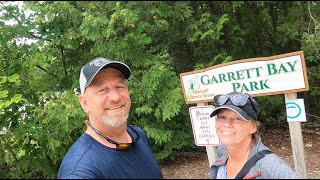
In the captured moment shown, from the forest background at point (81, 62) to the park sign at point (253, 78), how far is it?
5.02 ft

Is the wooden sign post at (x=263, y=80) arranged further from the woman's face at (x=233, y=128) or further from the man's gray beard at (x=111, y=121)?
the man's gray beard at (x=111, y=121)

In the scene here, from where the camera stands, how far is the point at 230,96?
2.15 metres

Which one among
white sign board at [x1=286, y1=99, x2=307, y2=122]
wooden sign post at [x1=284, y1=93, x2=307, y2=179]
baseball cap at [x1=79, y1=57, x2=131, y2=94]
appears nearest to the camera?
baseball cap at [x1=79, y1=57, x2=131, y2=94]

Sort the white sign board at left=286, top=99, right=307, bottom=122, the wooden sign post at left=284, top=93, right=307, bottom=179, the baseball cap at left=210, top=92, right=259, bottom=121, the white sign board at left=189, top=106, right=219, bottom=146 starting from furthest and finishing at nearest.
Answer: the white sign board at left=189, top=106, right=219, bottom=146 → the wooden sign post at left=284, top=93, right=307, bottom=179 → the white sign board at left=286, top=99, right=307, bottom=122 → the baseball cap at left=210, top=92, right=259, bottom=121

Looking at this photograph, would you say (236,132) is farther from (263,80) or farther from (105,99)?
(263,80)

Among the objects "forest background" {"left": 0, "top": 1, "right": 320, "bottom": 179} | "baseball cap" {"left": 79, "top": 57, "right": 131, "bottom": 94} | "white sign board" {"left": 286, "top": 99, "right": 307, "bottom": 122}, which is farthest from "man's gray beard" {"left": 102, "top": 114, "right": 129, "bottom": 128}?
"forest background" {"left": 0, "top": 1, "right": 320, "bottom": 179}

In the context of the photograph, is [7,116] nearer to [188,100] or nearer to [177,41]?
[188,100]

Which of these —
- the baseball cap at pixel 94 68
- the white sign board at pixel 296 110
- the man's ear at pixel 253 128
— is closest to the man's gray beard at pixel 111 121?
the baseball cap at pixel 94 68

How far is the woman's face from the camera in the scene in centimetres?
212

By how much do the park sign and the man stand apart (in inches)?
75.5

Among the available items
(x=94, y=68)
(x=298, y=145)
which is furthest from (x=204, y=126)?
(x=94, y=68)

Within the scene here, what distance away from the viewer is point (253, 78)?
3736 mm

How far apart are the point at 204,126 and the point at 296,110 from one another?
3.59ft

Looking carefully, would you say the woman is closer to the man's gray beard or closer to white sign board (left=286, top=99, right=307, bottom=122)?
the man's gray beard
